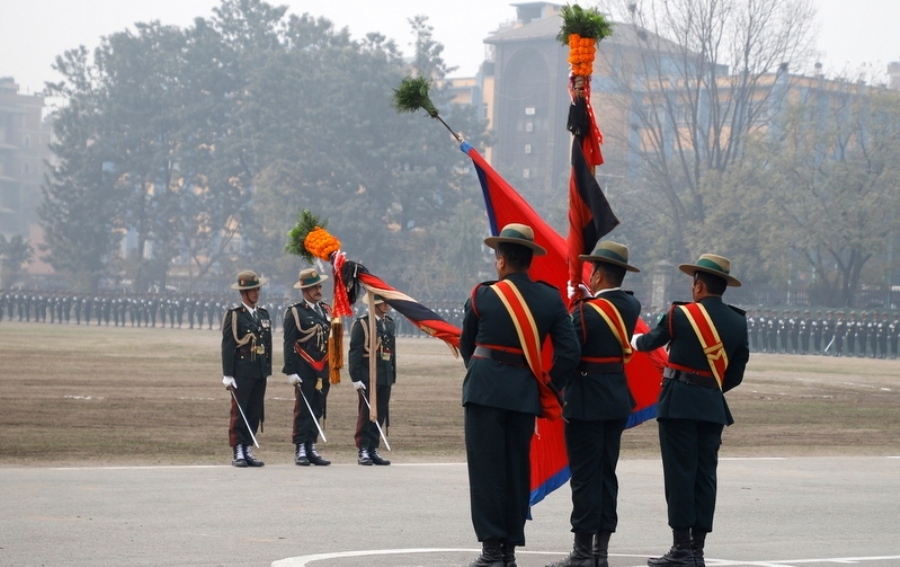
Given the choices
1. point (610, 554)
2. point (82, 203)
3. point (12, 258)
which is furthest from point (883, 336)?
point (12, 258)

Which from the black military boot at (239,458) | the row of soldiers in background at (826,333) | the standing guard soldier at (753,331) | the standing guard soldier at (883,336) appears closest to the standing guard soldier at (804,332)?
the row of soldiers in background at (826,333)

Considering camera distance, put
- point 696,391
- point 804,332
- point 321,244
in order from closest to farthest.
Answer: point 696,391 < point 321,244 < point 804,332

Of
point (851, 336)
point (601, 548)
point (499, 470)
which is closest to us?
point (499, 470)

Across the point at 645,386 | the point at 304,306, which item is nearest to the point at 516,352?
the point at 645,386

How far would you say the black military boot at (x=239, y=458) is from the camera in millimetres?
12492

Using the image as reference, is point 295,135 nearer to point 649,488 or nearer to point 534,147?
point 534,147

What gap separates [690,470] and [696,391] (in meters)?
0.45

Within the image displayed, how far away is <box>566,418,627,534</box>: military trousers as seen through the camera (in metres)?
7.89

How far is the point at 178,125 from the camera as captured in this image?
73.7 metres

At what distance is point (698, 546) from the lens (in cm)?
806

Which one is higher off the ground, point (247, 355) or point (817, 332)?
point (247, 355)

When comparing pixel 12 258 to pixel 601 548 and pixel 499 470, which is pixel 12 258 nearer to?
pixel 601 548

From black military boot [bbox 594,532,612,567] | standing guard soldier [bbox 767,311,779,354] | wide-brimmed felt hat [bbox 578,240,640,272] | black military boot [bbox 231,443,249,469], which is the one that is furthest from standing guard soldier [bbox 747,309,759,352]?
black military boot [bbox 594,532,612,567]

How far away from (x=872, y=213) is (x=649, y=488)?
41.1 metres
